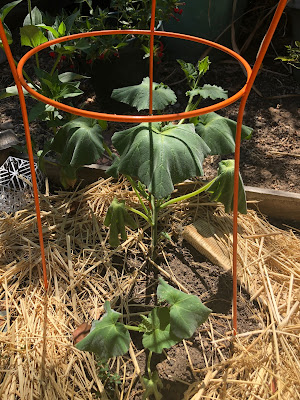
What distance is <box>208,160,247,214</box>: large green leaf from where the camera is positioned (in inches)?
62.9

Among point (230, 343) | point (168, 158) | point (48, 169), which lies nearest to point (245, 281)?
point (230, 343)

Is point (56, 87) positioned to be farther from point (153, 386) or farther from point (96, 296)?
point (153, 386)

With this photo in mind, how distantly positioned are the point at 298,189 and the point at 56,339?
4.79 ft

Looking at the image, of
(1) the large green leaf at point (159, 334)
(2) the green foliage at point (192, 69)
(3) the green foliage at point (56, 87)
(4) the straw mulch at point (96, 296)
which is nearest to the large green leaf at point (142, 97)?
(2) the green foliage at point (192, 69)

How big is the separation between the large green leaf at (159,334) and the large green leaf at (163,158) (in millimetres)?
398

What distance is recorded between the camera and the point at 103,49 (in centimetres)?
259

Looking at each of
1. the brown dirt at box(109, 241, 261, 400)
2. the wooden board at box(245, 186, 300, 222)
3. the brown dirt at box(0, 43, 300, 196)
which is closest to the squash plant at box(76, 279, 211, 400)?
the brown dirt at box(109, 241, 261, 400)

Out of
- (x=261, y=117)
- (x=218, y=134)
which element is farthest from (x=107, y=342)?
(x=261, y=117)

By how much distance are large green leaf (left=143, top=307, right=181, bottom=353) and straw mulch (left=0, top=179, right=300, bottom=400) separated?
21 centimetres

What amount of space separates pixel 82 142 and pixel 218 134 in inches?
20.8

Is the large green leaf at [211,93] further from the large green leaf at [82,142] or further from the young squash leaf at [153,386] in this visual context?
the young squash leaf at [153,386]

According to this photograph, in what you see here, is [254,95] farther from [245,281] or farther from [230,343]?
[230,343]

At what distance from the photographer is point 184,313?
51.4 inches

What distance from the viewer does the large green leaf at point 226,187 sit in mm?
1598
